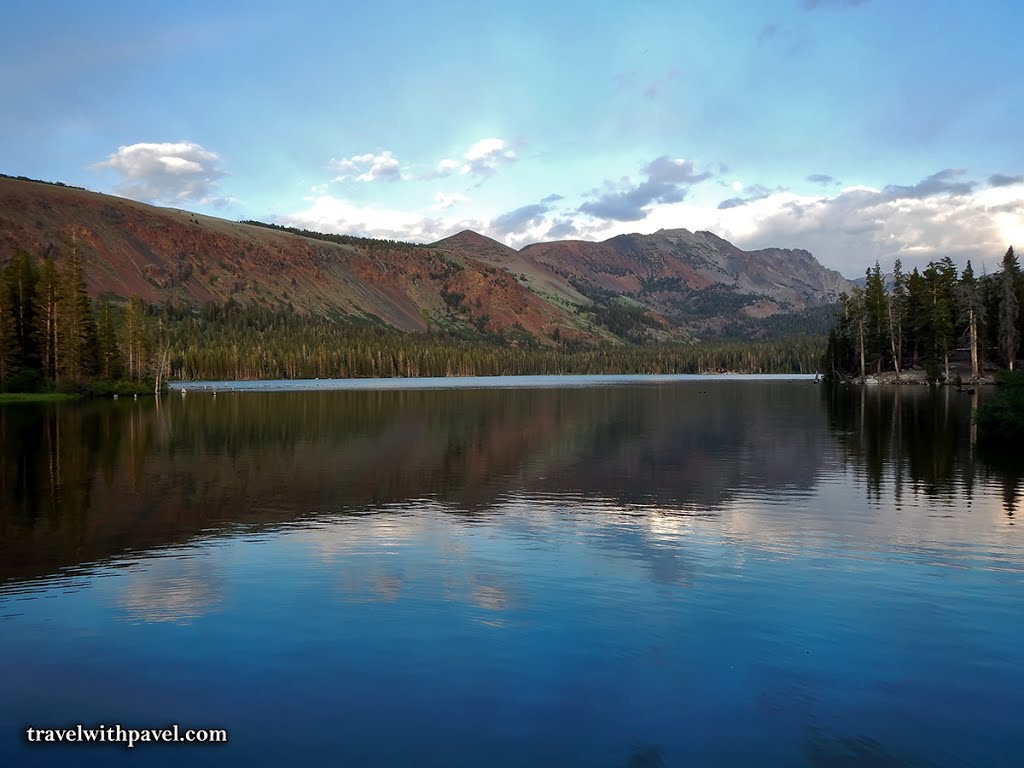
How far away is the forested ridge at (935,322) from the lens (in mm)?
129750

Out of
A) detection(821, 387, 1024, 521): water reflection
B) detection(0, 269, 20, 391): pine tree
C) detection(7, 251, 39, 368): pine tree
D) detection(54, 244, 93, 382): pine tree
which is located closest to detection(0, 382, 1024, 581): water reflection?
detection(821, 387, 1024, 521): water reflection

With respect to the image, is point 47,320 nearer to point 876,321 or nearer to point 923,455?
point 923,455

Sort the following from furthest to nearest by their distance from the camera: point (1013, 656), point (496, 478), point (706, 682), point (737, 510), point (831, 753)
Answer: point (496, 478) < point (737, 510) < point (1013, 656) < point (706, 682) < point (831, 753)

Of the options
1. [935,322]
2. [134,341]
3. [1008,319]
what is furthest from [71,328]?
[1008,319]

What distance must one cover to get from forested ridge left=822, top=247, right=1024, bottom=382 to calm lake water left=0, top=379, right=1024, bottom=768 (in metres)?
102

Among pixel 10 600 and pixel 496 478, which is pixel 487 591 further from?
pixel 496 478

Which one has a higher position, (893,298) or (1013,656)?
(893,298)

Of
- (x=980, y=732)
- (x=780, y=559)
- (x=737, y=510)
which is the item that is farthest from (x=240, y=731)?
(x=737, y=510)

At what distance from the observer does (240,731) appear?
42.4 ft

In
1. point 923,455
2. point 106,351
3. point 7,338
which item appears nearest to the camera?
point 923,455

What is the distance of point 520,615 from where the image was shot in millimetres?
18578

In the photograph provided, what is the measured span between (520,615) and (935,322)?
133 m

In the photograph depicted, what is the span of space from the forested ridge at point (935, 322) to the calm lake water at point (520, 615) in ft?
334

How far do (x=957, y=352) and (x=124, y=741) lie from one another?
166m
